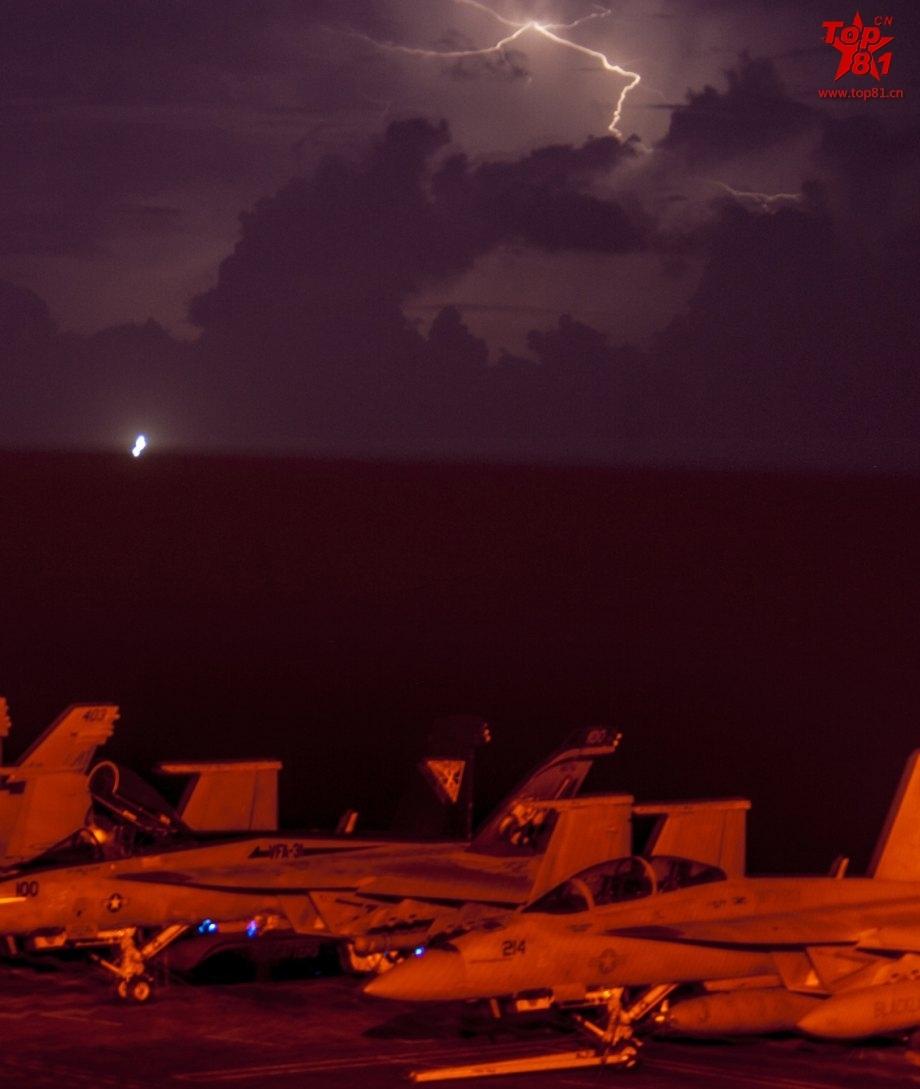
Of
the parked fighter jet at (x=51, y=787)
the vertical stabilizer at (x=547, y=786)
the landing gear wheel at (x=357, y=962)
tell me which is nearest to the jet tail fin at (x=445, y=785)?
the vertical stabilizer at (x=547, y=786)

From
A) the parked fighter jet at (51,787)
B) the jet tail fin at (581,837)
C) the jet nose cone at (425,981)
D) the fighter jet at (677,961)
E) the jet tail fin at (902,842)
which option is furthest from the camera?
the parked fighter jet at (51,787)

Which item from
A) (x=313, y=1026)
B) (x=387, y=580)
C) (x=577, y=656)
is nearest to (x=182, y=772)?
(x=313, y=1026)

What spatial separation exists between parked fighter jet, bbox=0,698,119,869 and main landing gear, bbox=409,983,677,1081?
22.7 feet

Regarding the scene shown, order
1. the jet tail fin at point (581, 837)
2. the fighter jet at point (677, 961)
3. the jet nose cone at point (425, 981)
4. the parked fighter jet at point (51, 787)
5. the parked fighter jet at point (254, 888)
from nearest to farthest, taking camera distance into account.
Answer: the jet nose cone at point (425, 981)
the fighter jet at point (677, 961)
the jet tail fin at point (581, 837)
the parked fighter jet at point (254, 888)
the parked fighter jet at point (51, 787)

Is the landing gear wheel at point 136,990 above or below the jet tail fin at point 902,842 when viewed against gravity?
below

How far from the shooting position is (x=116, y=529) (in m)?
57.2

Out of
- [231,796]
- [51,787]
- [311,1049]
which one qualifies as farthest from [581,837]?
[51,787]

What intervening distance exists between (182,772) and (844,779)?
15930 mm

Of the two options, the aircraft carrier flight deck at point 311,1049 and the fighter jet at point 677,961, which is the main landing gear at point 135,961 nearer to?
the aircraft carrier flight deck at point 311,1049

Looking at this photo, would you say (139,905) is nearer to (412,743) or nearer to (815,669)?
(412,743)

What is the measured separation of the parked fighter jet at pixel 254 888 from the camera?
15875mm

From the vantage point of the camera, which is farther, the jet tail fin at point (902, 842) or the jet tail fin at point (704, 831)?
the jet tail fin at point (704, 831)

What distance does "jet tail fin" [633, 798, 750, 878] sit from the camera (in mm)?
15266

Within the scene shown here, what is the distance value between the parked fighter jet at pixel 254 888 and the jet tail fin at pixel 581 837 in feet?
0.06
